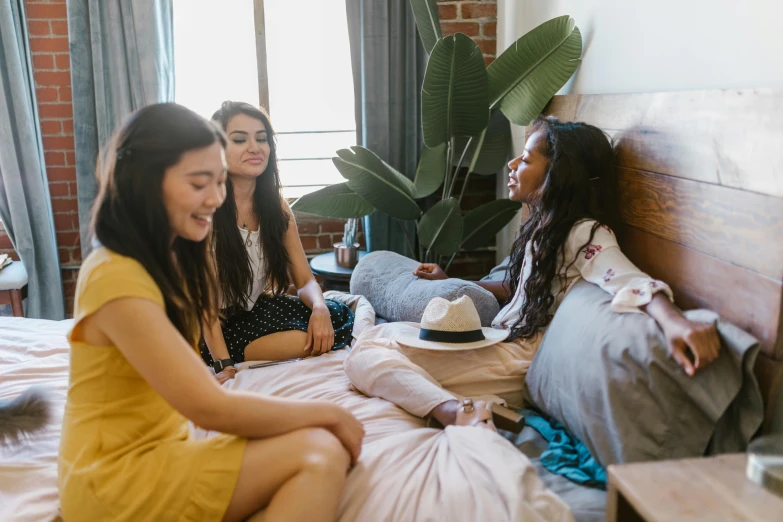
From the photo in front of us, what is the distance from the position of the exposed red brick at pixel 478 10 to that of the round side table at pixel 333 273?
1.22 m

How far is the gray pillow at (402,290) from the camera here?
6.60ft

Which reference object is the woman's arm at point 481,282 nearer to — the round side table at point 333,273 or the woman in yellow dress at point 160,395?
the round side table at point 333,273

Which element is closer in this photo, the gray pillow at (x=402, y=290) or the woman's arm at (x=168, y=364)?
the woman's arm at (x=168, y=364)

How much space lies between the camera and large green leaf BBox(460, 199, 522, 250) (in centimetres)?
264

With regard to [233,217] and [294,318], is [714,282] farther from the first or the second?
[233,217]

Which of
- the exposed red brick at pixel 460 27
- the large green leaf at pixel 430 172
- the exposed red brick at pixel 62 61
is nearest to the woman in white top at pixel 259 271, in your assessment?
the large green leaf at pixel 430 172

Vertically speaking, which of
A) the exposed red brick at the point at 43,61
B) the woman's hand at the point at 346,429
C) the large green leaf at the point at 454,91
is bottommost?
the woman's hand at the point at 346,429

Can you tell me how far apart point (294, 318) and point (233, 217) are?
368 millimetres

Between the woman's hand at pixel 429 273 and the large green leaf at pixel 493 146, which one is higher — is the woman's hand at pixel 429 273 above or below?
below

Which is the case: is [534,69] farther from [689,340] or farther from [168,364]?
[168,364]

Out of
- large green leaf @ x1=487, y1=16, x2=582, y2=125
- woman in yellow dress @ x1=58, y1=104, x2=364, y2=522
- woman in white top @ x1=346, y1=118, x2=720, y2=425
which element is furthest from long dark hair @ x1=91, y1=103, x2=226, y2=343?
large green leaf @ x1=487, y1=16, x2=582, y2=125

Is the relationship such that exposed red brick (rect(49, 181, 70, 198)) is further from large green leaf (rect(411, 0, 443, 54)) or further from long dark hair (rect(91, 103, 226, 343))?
long dark hair (rect(91, 103, 226, 343))

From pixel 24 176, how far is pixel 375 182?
1.65 metres

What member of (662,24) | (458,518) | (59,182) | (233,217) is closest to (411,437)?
(458,518)
